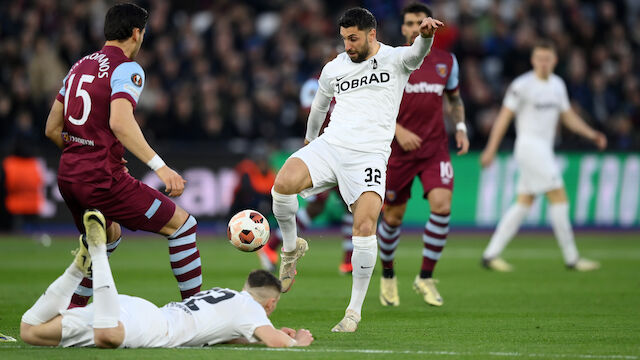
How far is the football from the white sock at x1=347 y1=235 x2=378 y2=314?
0.79 metres

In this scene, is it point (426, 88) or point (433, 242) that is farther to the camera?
point (426, 88)

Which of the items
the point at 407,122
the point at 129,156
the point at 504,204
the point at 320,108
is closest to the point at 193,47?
the point at 129,156

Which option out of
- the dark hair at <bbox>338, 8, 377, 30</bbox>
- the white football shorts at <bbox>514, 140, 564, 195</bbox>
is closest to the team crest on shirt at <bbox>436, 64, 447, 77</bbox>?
the dark hair at <bbox>338, 8, 377, 30</bbox>

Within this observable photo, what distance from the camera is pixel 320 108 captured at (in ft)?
27.7

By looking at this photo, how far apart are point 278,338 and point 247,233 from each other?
174 cm

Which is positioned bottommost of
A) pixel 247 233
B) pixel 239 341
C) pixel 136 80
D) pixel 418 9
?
pixel 239 341

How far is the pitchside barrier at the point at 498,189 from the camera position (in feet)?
62.6

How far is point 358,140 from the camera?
789cm

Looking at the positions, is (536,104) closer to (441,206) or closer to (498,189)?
(441,206)

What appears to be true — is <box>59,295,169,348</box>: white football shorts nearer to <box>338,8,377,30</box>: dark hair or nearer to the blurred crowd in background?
<box>338,8,377,30</box>: dark hair

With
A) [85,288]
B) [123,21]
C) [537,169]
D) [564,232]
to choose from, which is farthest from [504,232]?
[123,21]

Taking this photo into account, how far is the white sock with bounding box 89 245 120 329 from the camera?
6.09 m

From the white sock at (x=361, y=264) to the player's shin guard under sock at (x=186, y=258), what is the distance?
4.00ft

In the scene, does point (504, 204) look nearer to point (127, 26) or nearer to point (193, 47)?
point (193, 47)
